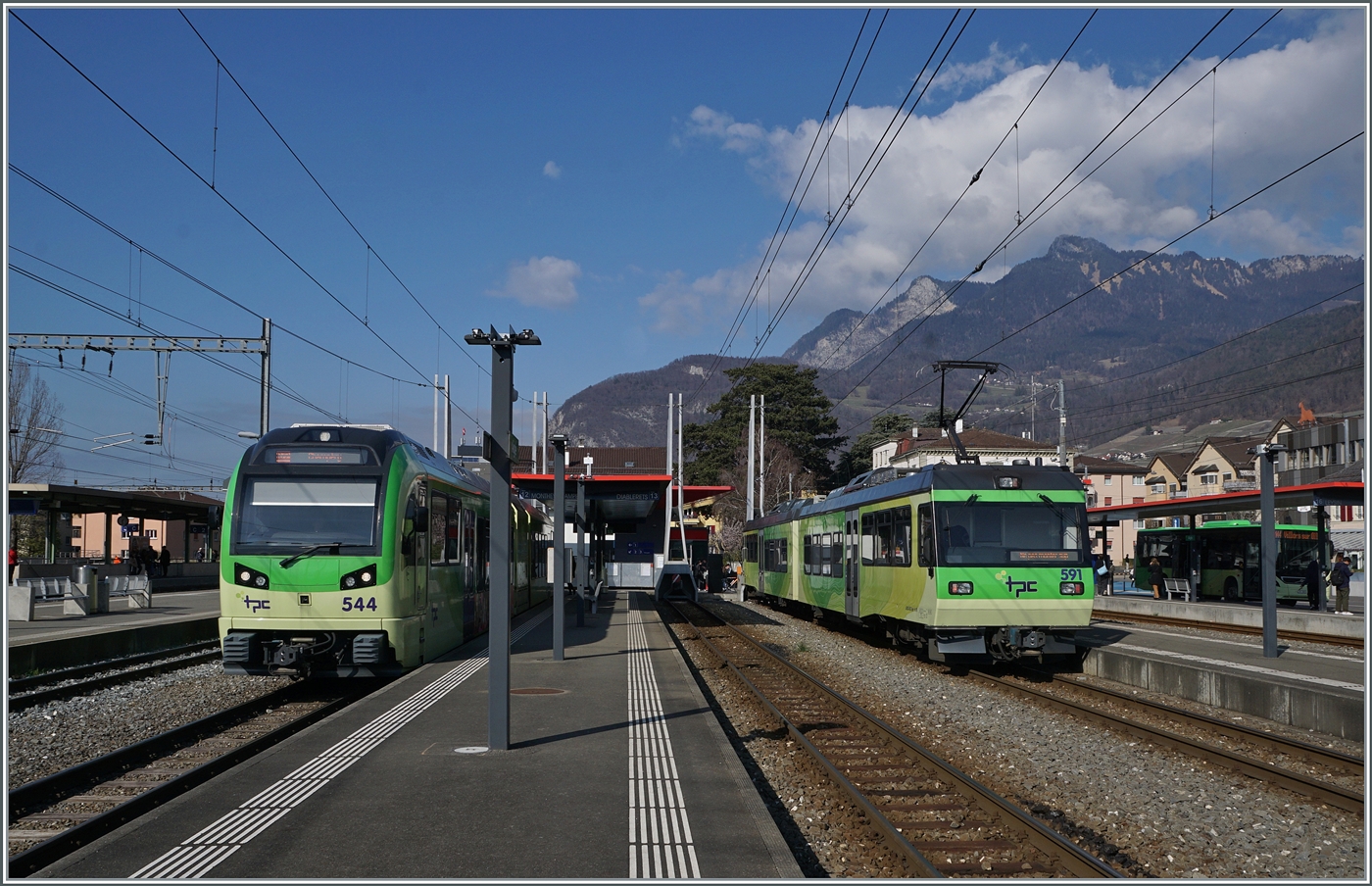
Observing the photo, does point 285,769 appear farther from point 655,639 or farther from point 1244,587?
point 1244,587

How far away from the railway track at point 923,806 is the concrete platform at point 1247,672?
4.63m

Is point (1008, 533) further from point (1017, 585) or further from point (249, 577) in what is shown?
point (249, 577)

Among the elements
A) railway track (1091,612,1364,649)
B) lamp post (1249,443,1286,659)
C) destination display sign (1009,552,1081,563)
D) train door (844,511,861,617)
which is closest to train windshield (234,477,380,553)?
destination display sign (1009,552,1081,563)

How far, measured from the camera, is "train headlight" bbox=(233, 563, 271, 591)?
42.7 ft

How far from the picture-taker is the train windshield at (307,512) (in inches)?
520

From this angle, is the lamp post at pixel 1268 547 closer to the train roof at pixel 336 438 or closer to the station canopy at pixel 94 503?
the train roof at pixel 336 438

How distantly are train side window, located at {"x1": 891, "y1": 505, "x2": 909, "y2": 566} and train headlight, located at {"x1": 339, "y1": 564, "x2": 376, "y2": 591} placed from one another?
8011 mm

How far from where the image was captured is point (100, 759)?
9.00 m

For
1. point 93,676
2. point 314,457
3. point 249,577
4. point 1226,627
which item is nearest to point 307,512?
point 314,457

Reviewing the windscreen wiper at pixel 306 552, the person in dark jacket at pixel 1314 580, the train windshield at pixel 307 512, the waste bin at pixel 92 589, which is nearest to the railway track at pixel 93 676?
the train windshield at pixel 307 512

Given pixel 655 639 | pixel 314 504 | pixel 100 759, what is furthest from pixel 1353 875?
pixel 655 639

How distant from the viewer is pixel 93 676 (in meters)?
16.4

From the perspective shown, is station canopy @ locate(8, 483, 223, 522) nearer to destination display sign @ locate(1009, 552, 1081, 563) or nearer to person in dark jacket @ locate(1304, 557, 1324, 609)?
destination display sign @ locate(1009, 552, 1081, 563)

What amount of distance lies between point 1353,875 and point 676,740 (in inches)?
199
